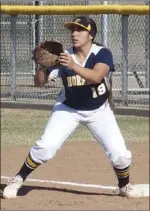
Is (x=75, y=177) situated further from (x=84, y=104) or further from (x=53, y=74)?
(x=53, y=74)

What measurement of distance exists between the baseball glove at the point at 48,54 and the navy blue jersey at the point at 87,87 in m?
0.17

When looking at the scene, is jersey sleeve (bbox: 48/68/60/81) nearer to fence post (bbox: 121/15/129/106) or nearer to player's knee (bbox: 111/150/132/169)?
player's knee (bbox: 111/150/132/169)

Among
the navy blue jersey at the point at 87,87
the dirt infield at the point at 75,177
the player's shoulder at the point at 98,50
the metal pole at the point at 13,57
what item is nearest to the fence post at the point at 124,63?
the metal pole at the point at 13,57

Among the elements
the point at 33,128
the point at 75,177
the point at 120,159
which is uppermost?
the point at 120,159

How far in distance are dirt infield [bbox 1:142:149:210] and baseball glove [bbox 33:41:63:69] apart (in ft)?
4.00

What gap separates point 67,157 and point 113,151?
8.69ft

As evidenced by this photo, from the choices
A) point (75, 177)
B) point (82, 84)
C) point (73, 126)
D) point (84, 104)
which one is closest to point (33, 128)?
point (75, 177)

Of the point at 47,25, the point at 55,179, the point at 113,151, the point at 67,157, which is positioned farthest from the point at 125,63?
the point at 113,151

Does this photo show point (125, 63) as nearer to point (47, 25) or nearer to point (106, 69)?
point (47, 25)

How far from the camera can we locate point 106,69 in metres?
6.49

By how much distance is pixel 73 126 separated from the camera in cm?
684

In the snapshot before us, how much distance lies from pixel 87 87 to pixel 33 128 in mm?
4801

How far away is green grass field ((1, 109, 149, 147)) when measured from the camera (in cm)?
1069

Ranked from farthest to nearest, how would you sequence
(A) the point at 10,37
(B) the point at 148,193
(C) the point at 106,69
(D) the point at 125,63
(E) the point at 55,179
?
1. (A) the point at 10,37
2. (D) the point at 125,63
3. (E) the point at 55,179
4. (B) the point at 148,193
5. (C) the point at 106,69
